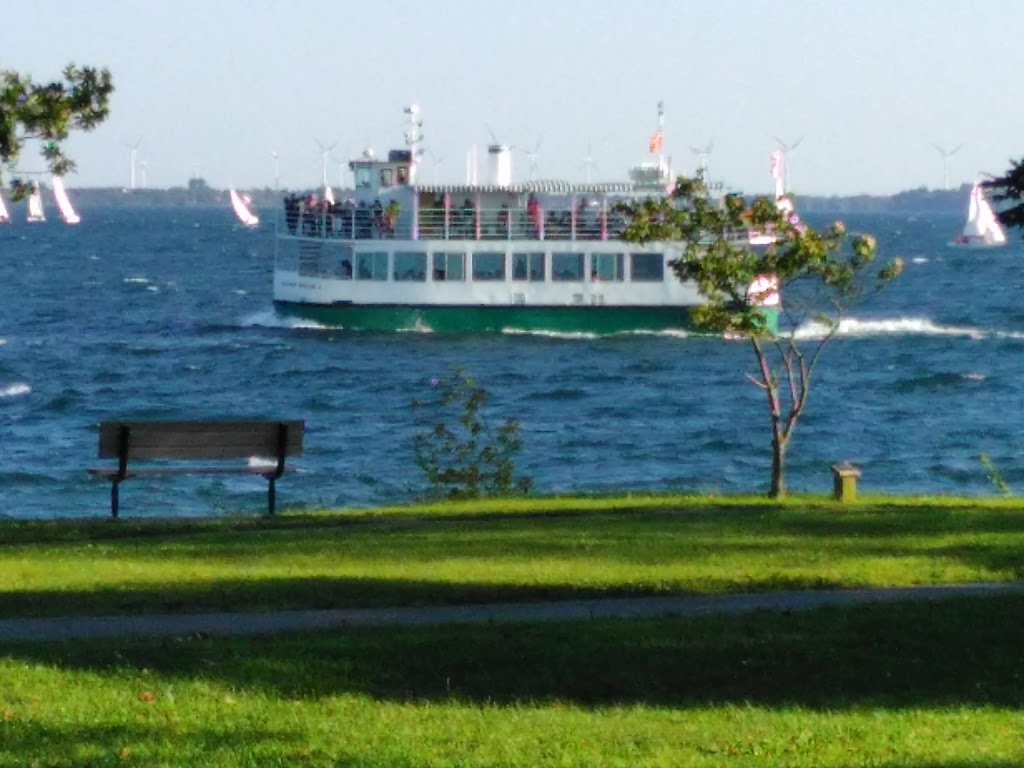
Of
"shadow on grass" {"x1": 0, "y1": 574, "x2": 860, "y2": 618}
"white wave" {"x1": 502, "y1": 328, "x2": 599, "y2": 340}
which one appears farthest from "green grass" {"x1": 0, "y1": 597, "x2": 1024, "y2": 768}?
"white wave" {"x1": 502, "y1": 328, "x2": 599, "y2": 340}

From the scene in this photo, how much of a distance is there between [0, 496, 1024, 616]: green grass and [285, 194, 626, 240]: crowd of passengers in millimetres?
37953

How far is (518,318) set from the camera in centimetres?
5612

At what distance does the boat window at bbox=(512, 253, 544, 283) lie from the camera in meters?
55.4

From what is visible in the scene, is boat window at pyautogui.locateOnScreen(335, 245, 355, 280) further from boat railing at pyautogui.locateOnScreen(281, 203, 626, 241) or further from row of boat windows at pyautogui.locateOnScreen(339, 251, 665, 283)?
boat railing at pyautogui.locateOnScreen(281, 203, 626, 241)

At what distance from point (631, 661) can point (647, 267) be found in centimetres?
Answer: 4537

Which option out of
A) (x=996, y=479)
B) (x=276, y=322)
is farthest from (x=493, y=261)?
(x=996, y=479)

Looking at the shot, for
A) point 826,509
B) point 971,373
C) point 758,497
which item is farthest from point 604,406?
point 826,509

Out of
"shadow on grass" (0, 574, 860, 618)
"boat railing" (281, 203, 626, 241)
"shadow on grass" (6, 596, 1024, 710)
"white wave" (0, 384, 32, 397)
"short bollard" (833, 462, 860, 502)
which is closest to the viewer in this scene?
"shadow on grass" (6, 596, 1024, 710)

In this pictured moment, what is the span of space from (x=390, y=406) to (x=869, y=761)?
113 ft

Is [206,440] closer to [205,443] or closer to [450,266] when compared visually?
[205,443]

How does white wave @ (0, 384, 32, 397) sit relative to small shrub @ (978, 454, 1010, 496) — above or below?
below

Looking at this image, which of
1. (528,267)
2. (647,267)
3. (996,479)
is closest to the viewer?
(996,479)

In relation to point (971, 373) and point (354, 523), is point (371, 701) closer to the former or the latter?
point (354, 523)

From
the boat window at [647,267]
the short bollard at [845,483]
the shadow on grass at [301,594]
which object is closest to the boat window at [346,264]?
the boat window at [647,267]
